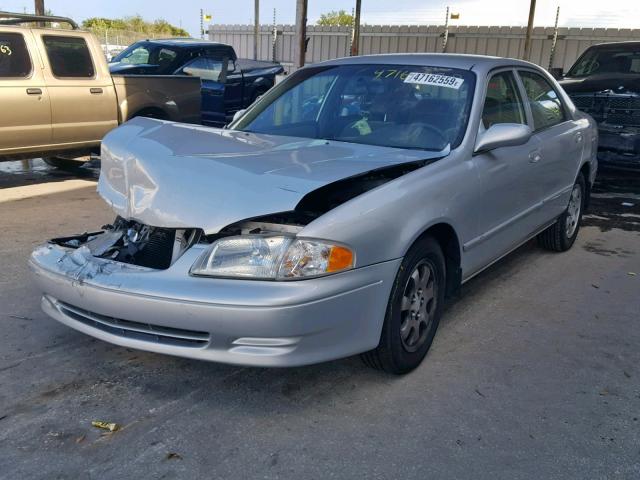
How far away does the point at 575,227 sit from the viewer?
5.96 m

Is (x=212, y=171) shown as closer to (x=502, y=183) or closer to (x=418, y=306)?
(x=418, y=306)

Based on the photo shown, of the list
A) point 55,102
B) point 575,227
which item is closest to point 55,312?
point 575,227

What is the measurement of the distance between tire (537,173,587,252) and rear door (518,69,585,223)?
0.23m

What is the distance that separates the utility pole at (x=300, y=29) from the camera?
11.5 m

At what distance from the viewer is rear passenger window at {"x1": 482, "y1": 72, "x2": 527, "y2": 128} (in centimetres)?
413

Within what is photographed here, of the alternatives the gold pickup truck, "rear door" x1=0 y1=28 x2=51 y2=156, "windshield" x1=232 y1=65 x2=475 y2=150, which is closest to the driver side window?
the gold pickup truck

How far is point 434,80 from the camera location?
4160 millimetres

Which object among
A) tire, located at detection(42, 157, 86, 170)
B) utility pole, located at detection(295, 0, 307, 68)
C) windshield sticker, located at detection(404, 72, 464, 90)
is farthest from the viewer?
utility pole, located at detection(295, 0, 307, 68)

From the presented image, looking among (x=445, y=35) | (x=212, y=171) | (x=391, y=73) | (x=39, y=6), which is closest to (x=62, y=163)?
(x=39, y=6)

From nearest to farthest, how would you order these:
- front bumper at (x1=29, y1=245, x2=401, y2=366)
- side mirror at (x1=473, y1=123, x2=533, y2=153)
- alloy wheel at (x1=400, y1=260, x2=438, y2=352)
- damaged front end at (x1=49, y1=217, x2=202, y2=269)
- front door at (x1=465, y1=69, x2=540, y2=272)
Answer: front bumper at (x1=29, y1=245, x2=401, y2=366) < damaged front end at (x1=49, y1=217, x2=202, y2=269) < alloy wheel at (x1=400, y1=260, x2=438, y2=352) < side mirror at (x1=473, y1=123, x2=533, y2=153) < front door at (x1=465, y1=69, x2=540, y2=272)

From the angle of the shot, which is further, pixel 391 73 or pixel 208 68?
pixel 208 68

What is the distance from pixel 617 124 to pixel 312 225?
727cm

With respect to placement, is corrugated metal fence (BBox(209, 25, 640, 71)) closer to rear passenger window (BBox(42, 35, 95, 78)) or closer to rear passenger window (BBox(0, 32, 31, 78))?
rear passenger window (BBox(42, 35, 95, 78))

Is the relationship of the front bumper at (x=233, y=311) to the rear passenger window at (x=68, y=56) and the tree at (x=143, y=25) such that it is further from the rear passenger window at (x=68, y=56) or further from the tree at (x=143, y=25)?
the tree at (x=143, y=25)
